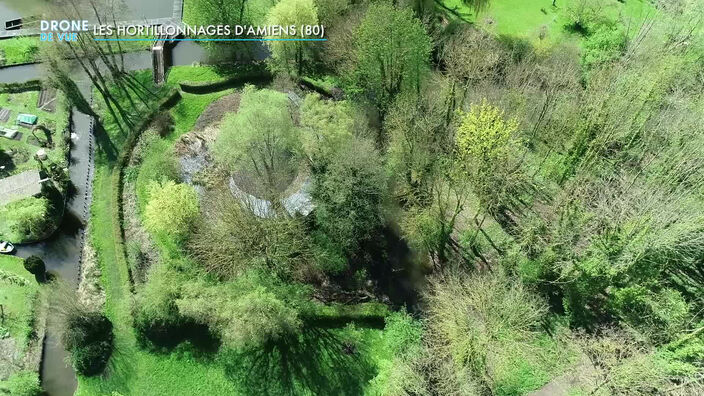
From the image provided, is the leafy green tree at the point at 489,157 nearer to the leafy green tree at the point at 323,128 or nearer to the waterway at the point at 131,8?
the leafy green tree at the point at 323,128

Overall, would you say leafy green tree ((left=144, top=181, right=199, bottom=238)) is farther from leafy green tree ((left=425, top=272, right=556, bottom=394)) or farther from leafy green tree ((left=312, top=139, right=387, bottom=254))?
leafy green tree ((left=425, top=272, right=556, bottom=394))

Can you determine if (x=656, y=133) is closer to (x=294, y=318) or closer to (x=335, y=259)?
(x=335, y=259)

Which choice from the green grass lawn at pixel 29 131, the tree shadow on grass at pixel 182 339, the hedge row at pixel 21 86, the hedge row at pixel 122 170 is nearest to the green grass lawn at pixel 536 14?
the hedge row at pixel 122 170

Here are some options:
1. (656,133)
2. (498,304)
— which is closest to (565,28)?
(656,133)

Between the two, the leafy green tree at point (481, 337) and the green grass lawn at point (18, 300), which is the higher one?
the leafy green tree at point (481, 337)

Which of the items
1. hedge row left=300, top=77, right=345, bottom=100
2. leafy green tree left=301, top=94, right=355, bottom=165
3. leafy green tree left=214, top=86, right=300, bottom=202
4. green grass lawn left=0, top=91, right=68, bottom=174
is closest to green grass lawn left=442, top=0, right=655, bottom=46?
hedge row left=300, top=77, right=345, bottom=100

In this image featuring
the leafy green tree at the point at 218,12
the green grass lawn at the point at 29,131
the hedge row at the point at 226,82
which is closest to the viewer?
the green grass lawn at the point at 29,131

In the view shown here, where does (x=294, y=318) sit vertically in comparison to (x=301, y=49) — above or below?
below

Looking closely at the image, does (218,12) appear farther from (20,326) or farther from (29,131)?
(20,326)
